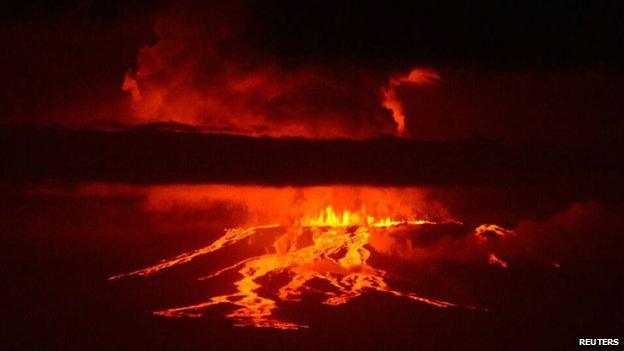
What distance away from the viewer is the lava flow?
42.5 m

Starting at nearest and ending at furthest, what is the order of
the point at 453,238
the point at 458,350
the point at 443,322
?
the point at 458,350
the point at 443,322
the point at 453,238

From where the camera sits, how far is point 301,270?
45875mm

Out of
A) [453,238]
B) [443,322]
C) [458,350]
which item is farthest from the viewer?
[453,238]

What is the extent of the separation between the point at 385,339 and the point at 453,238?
6954 millimetres

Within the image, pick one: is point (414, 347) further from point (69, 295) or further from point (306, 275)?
point (69, 295)

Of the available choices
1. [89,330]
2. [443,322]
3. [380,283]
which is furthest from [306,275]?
[89,330]

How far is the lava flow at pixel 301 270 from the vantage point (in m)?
42.5

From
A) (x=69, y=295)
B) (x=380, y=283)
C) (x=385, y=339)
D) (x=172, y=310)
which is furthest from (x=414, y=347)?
(x=69, y=295)

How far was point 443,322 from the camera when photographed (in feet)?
138

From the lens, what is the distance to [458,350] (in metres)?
39.2

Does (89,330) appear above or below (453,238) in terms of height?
below

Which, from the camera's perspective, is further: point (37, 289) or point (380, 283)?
point (380, 283)

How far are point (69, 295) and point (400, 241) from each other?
1138 cm

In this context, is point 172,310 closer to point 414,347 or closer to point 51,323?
point 51,323
